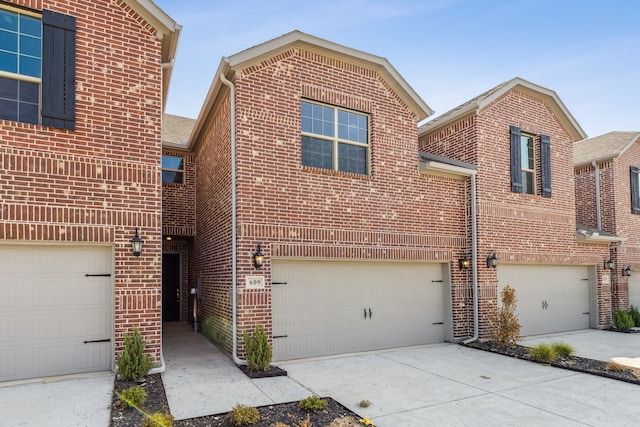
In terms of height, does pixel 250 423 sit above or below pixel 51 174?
below

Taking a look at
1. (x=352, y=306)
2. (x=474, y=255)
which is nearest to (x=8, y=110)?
(x=352, y=306)

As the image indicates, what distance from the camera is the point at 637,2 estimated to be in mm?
11016

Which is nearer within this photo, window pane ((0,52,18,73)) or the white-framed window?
window pane ((0,52,18,73))

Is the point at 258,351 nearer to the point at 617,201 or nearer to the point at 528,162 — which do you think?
the point at 528,162

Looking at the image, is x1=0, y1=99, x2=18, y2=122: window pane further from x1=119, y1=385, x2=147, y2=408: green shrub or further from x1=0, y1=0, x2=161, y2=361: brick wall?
x1=119, y1=385, x2=147, y2=408: green shrub

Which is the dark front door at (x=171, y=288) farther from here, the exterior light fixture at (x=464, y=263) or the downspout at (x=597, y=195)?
the downspout at (x=597, y=195)

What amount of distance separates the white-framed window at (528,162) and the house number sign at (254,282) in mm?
8762

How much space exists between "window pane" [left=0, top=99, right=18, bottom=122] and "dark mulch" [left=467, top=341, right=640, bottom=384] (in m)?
10.7

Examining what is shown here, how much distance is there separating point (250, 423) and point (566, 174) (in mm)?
12768

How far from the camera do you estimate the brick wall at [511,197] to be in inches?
448

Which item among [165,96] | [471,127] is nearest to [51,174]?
[165,96]

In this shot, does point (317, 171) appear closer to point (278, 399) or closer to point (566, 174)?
point (278, 399)

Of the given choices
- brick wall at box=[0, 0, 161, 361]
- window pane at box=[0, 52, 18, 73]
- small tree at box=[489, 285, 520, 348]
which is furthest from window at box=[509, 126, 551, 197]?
window pane at box=[0, 52, 18, 73]

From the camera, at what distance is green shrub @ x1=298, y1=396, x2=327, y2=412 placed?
5.74 metres
